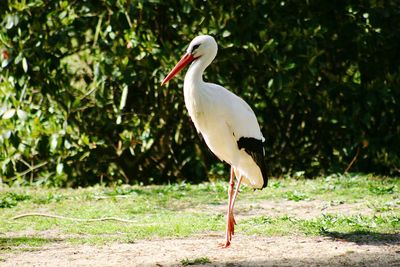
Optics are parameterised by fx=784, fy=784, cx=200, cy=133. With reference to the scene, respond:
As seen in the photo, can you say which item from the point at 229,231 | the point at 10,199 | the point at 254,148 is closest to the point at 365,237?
the point at 229,231

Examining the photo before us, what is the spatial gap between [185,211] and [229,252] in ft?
6.40

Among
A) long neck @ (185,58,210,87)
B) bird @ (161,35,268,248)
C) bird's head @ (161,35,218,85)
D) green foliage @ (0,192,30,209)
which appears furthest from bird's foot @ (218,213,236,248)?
green foliage @ (0,192,30,209)

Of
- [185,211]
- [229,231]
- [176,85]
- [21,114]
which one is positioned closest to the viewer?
[229,231]

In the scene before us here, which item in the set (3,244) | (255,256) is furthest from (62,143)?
(255,256)

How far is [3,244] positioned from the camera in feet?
20.3

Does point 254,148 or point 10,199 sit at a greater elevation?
point 254,148

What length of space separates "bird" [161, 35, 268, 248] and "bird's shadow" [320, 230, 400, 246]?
31.4 inches

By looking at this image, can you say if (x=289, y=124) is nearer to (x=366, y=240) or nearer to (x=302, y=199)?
(x=302, y=199)

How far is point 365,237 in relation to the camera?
6.02m

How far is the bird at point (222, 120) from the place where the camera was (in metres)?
6.25

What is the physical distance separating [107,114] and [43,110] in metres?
0.84

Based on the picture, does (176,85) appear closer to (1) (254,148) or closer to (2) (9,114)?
(2) (9,114)

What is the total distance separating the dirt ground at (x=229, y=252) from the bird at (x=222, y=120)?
13.4 inches

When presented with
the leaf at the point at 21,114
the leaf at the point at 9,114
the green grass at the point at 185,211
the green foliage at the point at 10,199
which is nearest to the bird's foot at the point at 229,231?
the green grass at the point at 185,211
